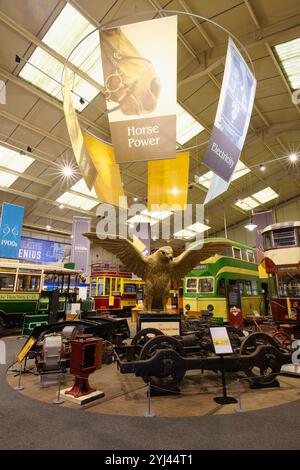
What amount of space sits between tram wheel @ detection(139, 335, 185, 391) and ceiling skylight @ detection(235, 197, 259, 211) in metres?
16.9

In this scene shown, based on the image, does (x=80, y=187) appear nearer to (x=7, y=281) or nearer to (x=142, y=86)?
(x=7, y=281)

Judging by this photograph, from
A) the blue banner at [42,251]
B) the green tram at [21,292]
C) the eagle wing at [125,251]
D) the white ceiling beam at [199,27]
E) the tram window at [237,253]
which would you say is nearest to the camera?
the eagle wing at [125,251]

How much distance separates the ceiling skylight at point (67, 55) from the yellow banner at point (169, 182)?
3957 mm

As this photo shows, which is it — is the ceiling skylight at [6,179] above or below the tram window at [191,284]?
above

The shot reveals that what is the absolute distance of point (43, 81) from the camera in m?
9.12

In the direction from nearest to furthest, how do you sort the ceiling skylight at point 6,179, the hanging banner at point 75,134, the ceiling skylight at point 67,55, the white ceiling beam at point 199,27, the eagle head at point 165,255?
the hanging banner at point 75,134, the eagle head at point 165,255, the white ceiling beam at point 199,27, the ceiling skylight at point 67,55, the ceiling skylight at point 6,179

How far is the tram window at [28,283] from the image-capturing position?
383 inches

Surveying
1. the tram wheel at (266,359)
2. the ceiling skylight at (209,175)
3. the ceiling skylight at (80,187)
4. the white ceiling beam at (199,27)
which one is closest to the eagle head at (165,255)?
the tram wheel at (266,359)

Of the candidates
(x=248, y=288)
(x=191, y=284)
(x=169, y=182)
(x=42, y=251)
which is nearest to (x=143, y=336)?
(x=169, y=182)

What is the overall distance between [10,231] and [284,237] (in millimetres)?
10251

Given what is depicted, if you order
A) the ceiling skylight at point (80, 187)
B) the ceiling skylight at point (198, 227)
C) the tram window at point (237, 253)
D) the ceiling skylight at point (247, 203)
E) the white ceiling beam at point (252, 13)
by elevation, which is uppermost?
the white ceiling beam at point (252, 13)

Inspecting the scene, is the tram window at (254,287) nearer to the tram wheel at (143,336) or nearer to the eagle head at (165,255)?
the eagle head at (165,255)

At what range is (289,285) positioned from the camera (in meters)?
8.25
